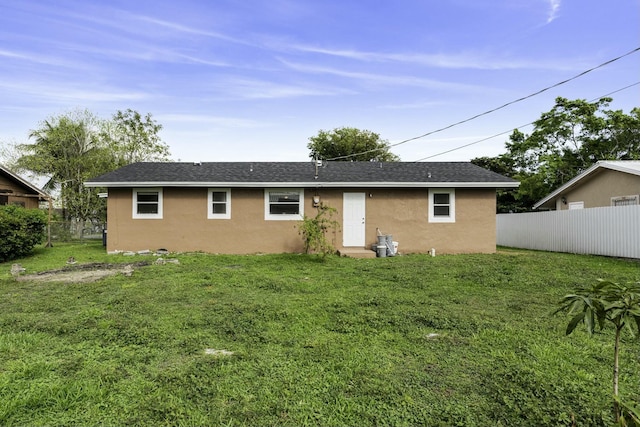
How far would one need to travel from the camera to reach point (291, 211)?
11898 mm

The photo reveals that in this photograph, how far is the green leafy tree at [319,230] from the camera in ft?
34.2

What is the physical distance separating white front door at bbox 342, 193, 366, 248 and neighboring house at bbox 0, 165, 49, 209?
46.0 ft

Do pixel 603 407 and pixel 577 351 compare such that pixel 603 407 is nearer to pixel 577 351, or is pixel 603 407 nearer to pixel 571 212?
pixel 577 351

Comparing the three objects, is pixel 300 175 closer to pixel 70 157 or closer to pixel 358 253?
pixel 358 253

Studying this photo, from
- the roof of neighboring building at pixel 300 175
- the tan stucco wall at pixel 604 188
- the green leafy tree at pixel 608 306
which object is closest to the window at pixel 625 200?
the tan stucco wall at pixel 604 188

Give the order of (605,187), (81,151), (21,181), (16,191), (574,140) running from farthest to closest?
(574,140), (81,151), (16,191), (21,181), (605,187)

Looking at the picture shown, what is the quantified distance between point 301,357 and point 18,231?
1187cm

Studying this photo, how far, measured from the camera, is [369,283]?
6789mm

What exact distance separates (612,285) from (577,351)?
1992mm

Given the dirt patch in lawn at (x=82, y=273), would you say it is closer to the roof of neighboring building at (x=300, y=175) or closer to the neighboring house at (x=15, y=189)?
the roof of neighboring building at (x=300, y=175)

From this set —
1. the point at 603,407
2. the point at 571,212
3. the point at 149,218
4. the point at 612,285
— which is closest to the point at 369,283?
the point at 603,407

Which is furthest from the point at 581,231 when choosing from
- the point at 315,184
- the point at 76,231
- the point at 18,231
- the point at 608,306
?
the point at 76,231

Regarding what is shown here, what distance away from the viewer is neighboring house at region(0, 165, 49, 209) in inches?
647

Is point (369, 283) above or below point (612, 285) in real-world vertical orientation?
below
